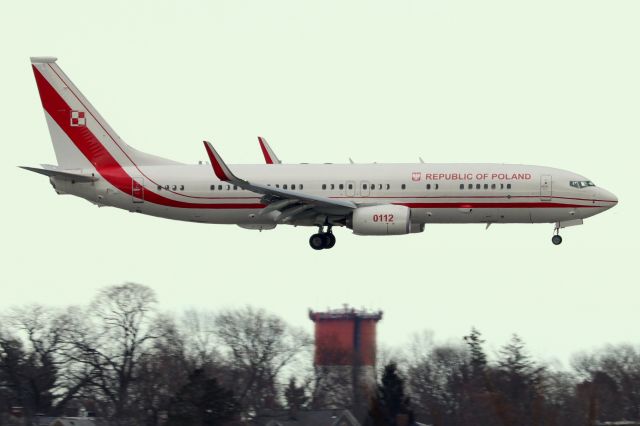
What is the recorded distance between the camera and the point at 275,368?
106 m

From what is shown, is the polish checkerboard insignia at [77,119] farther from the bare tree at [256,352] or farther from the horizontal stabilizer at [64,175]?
the bare tree at [256,352]

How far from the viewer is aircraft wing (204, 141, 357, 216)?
228 ft

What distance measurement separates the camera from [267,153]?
262ft

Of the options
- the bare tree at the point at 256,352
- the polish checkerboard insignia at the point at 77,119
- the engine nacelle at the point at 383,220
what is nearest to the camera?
the engine nacelle at the point at 383,220

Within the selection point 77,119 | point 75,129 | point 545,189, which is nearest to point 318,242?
point 545,189

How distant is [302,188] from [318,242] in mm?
3127

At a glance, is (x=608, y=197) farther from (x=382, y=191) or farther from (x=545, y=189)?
(x=382, y=191)

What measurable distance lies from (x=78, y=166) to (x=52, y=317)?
30.3m

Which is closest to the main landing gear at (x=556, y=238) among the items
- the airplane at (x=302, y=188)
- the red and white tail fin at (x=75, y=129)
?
the airplane at (x=302, y=188)

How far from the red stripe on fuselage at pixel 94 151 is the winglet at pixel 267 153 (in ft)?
20.8

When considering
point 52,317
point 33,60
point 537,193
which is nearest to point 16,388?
point 52,317

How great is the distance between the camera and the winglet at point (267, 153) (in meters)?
79.8

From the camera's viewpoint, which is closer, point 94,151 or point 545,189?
point 545,189

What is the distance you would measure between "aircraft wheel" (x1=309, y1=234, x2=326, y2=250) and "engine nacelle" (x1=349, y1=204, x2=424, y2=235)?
3.24 m
